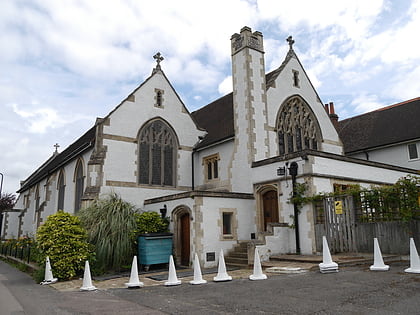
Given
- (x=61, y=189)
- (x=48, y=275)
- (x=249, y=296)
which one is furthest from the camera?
(x=61, y=189)

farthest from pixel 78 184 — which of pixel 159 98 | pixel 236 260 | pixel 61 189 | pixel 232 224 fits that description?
pixel 236 260

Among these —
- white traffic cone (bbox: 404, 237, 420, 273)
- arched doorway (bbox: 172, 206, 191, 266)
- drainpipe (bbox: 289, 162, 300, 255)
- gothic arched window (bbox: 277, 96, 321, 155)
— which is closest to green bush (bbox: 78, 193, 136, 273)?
arched doorway (bbox: 172, 206, 191, 266)

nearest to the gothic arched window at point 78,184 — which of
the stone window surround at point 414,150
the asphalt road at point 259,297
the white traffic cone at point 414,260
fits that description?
the asphalt road at point 259,297

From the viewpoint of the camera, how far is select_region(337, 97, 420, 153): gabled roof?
78.1 ft

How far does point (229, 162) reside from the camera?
1922 centimetres

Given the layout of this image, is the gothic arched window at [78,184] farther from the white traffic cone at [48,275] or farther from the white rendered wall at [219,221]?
the white rendered wall at [219,221]

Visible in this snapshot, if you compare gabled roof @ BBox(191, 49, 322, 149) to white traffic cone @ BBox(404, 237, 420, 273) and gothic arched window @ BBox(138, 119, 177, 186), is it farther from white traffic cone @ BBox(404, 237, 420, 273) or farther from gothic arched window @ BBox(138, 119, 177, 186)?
white traffic cone @ BBox(404, 237, 420, 273)

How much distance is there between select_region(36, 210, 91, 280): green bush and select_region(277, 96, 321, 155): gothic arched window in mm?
11417

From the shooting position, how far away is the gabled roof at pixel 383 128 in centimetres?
2381

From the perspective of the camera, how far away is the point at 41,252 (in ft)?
41.6

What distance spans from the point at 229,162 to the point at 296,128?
4.90 m

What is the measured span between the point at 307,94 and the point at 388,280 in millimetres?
15464

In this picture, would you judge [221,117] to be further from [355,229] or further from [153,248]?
[355,229]

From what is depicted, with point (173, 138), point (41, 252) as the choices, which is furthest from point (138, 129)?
point (41, 252)
